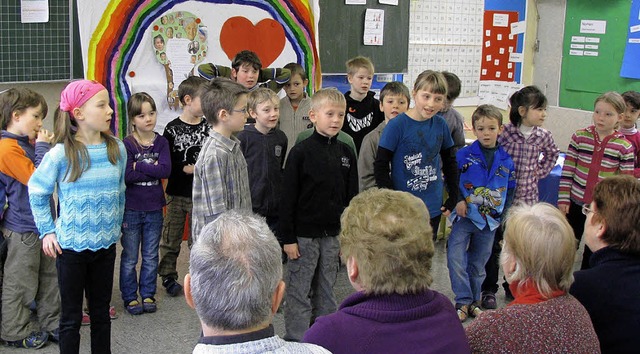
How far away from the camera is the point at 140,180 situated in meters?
3.77

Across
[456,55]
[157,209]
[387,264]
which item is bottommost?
[157,209]

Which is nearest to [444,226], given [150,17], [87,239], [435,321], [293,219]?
[293,219]

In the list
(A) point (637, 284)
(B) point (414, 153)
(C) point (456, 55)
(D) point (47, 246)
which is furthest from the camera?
(C) point (456, 55)

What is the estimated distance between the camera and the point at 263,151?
3.83 m

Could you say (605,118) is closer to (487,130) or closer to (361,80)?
(487,130)

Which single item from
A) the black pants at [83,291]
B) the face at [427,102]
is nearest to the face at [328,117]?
the face at [427,102]

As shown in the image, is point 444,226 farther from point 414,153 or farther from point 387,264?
point 387,264

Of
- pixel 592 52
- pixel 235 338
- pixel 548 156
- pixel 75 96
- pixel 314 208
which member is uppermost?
pixel 592 52

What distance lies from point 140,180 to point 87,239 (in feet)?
2.79

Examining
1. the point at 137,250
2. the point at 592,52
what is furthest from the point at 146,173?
the point at 592,52

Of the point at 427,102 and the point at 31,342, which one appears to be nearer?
the point at 31,342

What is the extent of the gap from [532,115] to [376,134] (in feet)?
3.26

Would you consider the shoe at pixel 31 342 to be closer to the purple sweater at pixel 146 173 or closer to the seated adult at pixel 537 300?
the purple sweater at pixel 146 173

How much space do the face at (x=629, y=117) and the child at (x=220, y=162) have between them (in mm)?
2807
